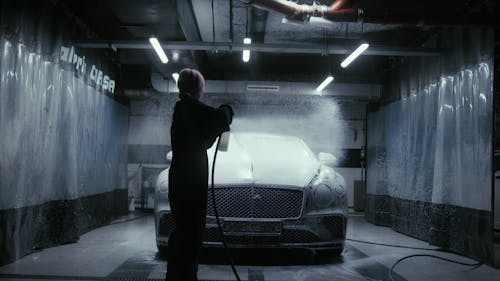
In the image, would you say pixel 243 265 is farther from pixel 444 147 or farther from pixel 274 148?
pixel 444 147

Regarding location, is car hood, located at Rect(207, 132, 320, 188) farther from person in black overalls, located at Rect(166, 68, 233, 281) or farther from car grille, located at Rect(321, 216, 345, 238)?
person in black overalls, located at Rect(166, 68, 233, 281)

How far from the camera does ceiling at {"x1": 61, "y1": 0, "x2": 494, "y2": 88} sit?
634 cm

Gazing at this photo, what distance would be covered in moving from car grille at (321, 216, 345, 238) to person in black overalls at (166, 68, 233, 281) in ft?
6.91

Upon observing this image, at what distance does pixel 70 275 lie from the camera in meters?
4.25

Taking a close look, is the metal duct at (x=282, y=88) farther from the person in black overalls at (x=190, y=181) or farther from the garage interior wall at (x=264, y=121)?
the person in black overalls at (x=190, y=181)

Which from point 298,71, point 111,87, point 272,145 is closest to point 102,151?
point 111,87

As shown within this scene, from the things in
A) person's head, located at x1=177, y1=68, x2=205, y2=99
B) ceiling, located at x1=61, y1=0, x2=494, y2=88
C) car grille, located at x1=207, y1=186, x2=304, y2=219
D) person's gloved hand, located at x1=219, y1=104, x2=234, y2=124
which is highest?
ceiling, located at x1=61, y1=0, x2=494, y2=88

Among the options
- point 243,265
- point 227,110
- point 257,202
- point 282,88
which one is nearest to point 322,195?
point 257,202

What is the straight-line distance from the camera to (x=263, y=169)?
5.21 meters

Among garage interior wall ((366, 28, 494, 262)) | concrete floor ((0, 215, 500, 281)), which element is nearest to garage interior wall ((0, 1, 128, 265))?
concrete floor ((0, 215, 500, 281))

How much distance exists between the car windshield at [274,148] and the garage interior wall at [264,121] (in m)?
5.86

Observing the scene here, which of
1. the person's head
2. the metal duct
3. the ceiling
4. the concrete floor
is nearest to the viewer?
the person's head

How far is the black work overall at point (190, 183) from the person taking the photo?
124 inches

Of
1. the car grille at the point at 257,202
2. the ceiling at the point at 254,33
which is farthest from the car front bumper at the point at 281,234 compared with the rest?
the ceiling at the point at 254,33
